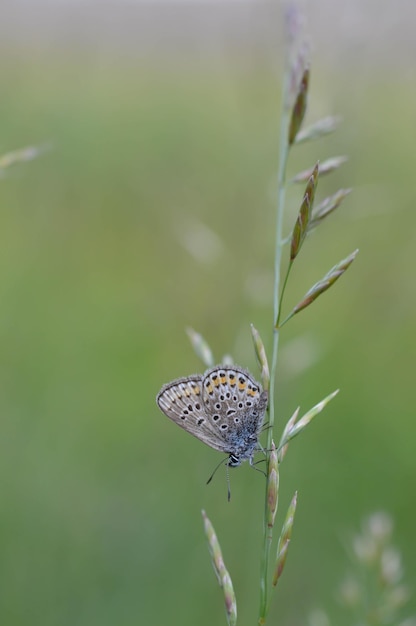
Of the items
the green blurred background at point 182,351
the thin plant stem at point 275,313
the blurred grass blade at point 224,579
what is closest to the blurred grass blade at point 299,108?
the thin plant stem at point 275,313

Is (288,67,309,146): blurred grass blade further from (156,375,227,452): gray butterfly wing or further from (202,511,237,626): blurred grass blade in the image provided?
(202,511,237,626): blurred grass blade

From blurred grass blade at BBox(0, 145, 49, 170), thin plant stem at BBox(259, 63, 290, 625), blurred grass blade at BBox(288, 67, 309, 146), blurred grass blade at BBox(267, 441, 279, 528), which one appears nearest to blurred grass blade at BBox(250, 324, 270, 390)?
thin plant stem at BBox(259, 63, 290, 625)

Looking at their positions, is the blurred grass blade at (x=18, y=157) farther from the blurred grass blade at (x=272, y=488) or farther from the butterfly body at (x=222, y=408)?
the blurred grass blade at (x=272, y=488)

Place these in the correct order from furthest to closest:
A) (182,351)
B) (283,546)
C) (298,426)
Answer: (182,351)
(298,426)
(283,546)

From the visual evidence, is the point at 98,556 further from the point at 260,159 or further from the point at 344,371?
the point at 344,371

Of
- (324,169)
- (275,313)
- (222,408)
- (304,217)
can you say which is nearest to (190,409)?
(222,408)

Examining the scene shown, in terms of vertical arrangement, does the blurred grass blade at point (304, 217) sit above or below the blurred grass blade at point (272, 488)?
above

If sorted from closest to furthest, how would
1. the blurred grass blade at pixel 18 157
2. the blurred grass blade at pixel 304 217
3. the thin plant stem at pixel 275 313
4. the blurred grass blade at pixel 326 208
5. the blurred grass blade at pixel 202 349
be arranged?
the thin plant stem at pixel 275 313 < the blurred grass blade at pixel 304 217 < the blurred grass blade at pixel 326 208 < the blurred grass blade at pixel 18 157 < the blurred grass blade at pixel 202 349

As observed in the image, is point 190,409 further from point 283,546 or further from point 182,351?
point 182,351
